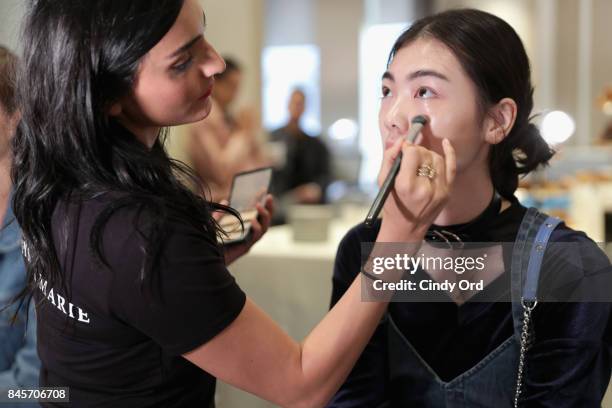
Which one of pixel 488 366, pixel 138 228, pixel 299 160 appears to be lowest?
pixel 299 160

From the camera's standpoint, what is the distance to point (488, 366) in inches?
30.7

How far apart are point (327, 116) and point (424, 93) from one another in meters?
5.18

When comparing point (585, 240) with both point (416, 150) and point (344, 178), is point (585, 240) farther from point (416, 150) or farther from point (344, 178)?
point (344, 178)

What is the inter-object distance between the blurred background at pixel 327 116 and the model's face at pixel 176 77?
19cm

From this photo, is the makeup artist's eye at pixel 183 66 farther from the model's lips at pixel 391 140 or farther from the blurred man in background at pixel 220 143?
the blurred man in background at pixel 220 143

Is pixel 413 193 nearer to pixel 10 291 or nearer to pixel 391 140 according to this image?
pixel 391 140

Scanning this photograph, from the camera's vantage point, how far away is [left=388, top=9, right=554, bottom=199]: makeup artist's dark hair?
2.58 feet

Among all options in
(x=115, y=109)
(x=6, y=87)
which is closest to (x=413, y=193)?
(x=115, y=109)

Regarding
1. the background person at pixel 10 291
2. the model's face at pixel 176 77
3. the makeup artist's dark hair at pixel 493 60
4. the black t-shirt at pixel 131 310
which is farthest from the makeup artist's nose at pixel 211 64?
the background person at pixel 10 291

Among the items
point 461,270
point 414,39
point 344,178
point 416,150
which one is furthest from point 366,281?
point 344,178

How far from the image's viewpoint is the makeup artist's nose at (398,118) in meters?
0.78

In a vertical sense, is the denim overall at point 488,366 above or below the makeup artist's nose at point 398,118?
below

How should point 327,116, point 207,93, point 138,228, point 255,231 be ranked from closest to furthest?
point 138,228
point 207,93
point 255,231
point 327,116

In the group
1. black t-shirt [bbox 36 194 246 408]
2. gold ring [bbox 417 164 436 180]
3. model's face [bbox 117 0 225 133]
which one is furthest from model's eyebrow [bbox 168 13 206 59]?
gold ring [bbox 417 164 436 180]
